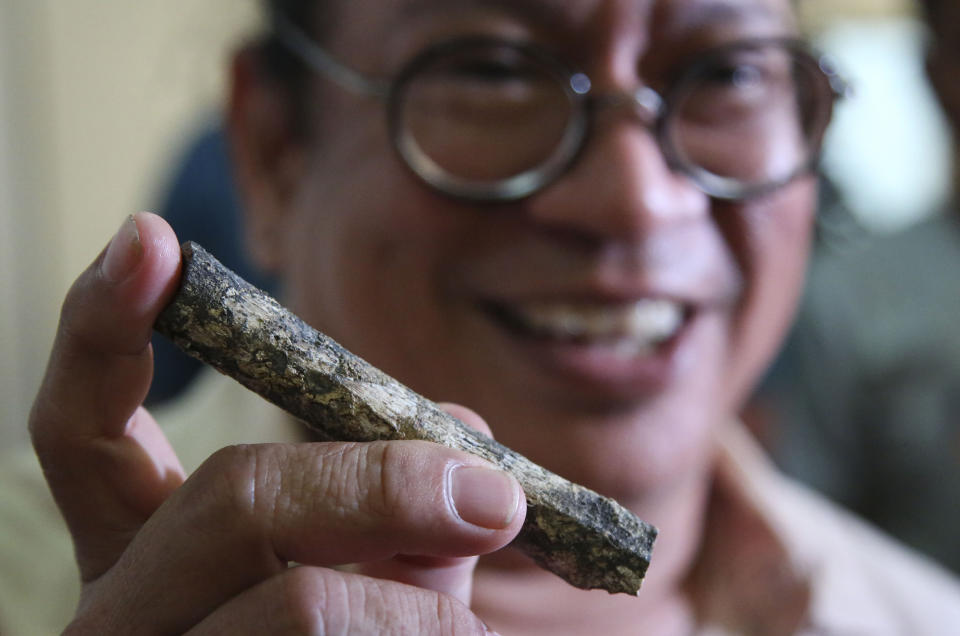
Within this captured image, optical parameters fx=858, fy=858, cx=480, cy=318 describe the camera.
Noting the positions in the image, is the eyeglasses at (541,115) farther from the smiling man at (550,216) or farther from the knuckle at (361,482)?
the knuckle at (361,482)

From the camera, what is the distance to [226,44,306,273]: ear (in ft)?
2.28

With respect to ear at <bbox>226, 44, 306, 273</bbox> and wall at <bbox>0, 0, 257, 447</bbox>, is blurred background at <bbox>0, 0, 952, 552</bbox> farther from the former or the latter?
ear at <bbox>226, 44, 306, 273</bbox>

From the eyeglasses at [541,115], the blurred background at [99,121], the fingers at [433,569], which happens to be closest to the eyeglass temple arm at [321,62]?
the eyeglasses at [541,115]

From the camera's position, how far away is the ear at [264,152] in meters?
0.70

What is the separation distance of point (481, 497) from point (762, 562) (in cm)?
57

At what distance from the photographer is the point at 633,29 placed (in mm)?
567

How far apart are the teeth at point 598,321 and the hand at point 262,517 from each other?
0.96ft

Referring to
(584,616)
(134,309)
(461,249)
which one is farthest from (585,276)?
(134,309)

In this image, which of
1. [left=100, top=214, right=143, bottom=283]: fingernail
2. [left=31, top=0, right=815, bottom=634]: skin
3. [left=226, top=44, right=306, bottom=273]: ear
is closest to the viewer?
[left=100, top=214, right=143, bottom=283]: fingernail

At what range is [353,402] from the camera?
0.31m

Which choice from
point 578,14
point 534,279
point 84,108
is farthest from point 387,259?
point 84,108

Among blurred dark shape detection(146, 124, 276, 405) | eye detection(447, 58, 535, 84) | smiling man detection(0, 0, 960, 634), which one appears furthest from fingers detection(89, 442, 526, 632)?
blurred dark shape detection(146, 124, 276, 405)

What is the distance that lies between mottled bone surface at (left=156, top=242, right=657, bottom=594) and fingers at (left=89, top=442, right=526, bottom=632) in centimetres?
2

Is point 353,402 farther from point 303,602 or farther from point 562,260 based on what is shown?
point 562,260
